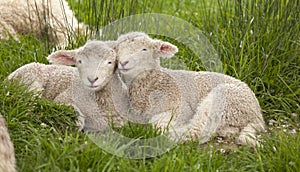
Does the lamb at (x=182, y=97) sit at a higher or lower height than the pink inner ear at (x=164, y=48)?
lower

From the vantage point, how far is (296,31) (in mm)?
5629

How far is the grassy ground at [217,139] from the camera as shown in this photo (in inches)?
153

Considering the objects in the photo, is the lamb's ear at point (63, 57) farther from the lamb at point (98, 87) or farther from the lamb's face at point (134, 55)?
the lamb's face at point (134, 55)

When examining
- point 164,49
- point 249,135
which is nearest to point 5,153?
point 164,49

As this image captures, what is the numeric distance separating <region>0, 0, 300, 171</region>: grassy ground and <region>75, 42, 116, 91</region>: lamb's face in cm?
41

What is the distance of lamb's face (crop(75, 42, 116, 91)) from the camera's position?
4.32 metres

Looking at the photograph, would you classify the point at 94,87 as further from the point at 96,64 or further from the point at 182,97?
the point at 182,97

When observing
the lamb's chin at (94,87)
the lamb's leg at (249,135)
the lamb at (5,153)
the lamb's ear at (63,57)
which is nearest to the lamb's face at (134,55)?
the lamb's chin at (94,87)

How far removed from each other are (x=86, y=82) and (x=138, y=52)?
1.38 feet

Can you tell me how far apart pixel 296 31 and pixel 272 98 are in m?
0.74

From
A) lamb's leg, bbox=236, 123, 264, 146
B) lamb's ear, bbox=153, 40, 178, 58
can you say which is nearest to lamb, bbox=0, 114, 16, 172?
lamb's ear, bbox=153, 40, 178, 58

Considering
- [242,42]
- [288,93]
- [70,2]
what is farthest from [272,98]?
[70,2]

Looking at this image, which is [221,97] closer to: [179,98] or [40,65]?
[179,98]

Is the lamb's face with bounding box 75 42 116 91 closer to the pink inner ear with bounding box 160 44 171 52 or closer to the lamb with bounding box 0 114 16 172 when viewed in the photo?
the pink inner ear with bounding box 160 44 171 52
